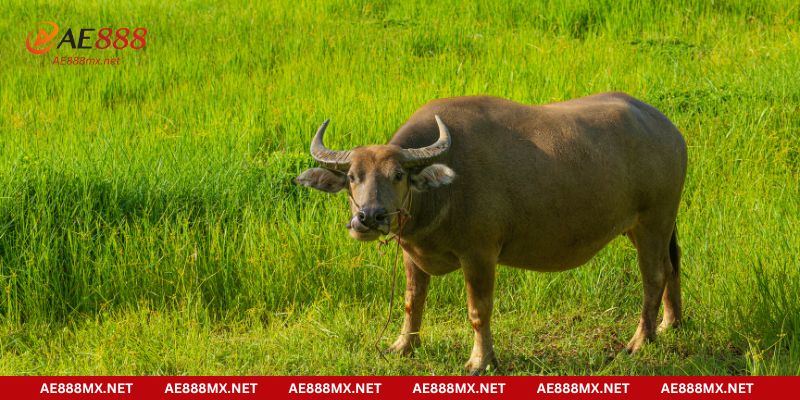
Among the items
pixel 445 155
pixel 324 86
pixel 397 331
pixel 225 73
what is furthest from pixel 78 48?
pixel 445 155

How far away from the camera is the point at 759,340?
4.53 m

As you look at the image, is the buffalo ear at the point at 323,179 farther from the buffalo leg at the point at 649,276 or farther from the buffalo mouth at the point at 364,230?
the buffalo leg at the point at 649,276

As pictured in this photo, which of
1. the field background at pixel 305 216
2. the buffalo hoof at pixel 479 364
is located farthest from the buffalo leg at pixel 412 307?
the buffalo hoof at pixel 479 364

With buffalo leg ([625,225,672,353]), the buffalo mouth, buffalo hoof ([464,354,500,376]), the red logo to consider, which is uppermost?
the red logo

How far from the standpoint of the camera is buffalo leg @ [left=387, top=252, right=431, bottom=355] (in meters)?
4.92

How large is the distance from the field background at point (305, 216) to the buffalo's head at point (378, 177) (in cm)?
98

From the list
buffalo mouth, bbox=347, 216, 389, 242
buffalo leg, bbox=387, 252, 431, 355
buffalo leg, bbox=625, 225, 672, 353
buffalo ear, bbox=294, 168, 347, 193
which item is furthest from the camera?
buffalo leg, bbox=625, 225, 672, 353

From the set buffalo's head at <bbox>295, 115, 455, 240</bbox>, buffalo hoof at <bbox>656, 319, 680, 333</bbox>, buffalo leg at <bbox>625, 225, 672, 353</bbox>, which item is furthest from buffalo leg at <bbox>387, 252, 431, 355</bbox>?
buffalo hoof at <bbox>656, 319, 680, 333</bbox>

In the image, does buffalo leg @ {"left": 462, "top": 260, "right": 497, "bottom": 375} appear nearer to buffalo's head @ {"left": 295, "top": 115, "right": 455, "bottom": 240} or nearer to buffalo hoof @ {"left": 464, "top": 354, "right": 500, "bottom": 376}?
buffalo hoof @ {"left": 464, "top": 354, "right": 500, "bottom": 376}

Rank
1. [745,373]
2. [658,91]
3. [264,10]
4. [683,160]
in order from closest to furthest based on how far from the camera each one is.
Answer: [745,373] < [683,160] < [658,91] < [264,10]

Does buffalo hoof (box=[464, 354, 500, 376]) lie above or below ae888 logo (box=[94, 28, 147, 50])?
below

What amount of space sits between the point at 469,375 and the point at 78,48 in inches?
250

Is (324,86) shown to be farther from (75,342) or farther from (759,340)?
(759,340)

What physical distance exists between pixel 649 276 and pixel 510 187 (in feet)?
3.41
